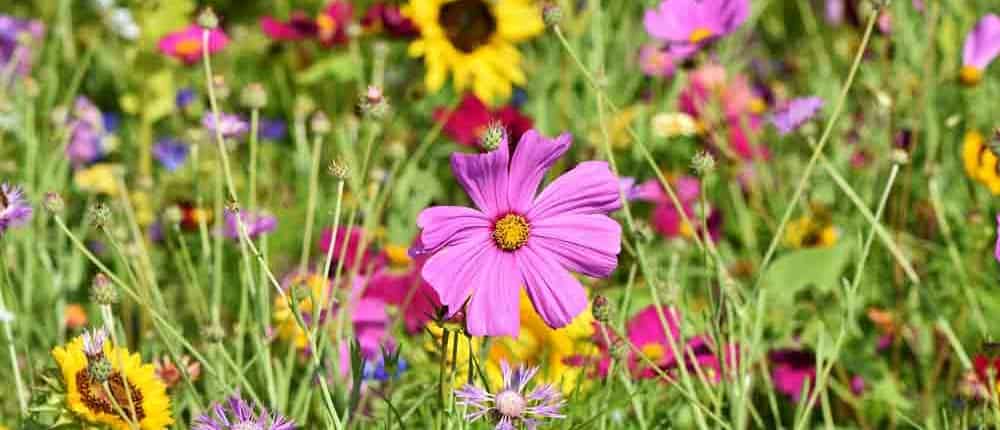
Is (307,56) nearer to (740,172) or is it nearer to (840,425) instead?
(740,172)

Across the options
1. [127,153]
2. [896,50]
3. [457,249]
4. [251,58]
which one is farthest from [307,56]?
[457,249]

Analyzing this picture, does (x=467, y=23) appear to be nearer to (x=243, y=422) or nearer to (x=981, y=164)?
(x=981, y=164)

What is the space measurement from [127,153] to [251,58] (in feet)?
0.90

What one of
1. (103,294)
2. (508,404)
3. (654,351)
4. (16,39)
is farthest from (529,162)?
(16,39)

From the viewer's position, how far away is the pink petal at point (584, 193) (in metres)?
0.66

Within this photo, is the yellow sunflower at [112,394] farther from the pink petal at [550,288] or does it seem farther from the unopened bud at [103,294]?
the pink petal at [550,288]

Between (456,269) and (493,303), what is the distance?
3 cm

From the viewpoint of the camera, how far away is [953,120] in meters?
1.17

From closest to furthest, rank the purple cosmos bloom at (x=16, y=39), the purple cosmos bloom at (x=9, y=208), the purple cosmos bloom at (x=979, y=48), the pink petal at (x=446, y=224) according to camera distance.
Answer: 1. the pink petal at (x=446, y=224)
2. the purple cosmos bloom at (x=9, y=208)
3. the purple cosmos bloom at (x=979, y=48)
4. the purple cosmos bloom at (x=16, y=39)

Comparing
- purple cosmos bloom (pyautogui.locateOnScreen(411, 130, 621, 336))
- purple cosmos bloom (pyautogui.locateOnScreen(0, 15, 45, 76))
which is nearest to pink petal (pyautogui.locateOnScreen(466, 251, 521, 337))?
purple cosmos bloom (pyautogui.locateOnScreen(411, 130, 621, 336))

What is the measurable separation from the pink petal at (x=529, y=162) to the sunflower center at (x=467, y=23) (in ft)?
2.77

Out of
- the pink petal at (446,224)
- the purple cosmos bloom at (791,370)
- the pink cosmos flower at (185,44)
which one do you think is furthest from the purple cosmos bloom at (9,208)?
the pink cosmos flower at (185,44)

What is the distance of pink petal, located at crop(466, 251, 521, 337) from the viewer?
649 mm

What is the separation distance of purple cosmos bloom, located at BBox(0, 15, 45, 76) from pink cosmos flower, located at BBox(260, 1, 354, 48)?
0.32m
